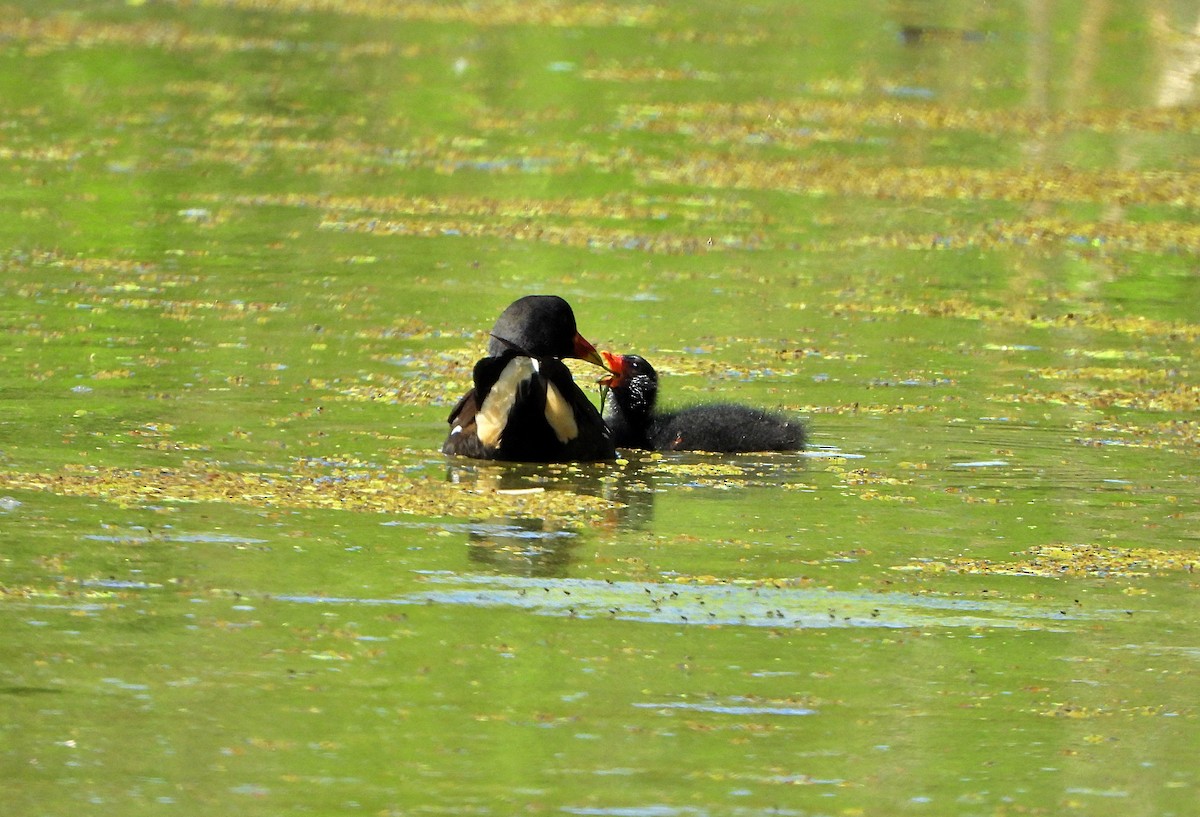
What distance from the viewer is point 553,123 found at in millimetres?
19750

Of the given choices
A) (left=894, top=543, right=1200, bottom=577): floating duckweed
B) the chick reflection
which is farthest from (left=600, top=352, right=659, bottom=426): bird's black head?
(left=894, top=543, right=1200, bottom=577): floating duckweed

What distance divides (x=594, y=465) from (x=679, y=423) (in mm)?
517

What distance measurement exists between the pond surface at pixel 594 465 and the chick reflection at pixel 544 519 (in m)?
0.03

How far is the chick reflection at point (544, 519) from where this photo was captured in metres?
7.56

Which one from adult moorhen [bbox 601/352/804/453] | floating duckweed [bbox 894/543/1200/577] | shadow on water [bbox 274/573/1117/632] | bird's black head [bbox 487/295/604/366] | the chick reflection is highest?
bird's black head [bbox 487/295/604/366]

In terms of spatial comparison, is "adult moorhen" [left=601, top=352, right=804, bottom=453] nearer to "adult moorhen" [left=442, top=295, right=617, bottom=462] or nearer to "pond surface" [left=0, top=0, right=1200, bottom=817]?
"pond surface" [left=0, top=0, right=1200, bottom=817]

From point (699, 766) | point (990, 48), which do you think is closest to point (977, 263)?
point (699, 766)

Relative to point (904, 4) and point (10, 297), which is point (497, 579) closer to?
point (10, 297)

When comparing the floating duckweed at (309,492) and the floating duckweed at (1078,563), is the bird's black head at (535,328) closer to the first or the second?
the floating duckweed at (309,492)

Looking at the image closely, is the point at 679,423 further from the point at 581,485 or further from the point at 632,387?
the point at 581,485

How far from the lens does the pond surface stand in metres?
5.68

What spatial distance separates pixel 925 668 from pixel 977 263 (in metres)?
8.21

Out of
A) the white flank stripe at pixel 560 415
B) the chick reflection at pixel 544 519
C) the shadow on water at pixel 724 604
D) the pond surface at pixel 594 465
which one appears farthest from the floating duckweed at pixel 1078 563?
the white flank stripe at pixel 560 415

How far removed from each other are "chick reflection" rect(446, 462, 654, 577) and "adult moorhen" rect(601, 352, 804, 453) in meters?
0.33
